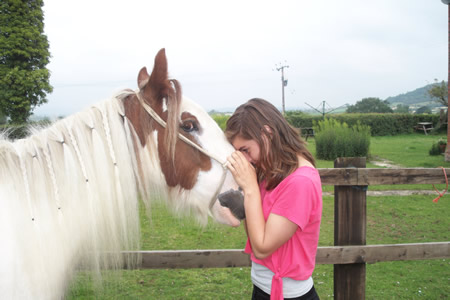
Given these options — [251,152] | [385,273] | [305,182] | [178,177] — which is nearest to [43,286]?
[178,177]

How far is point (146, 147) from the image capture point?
1.71 m

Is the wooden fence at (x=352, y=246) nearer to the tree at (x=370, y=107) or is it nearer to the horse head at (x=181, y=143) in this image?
the horse head at (x=181, y=143)

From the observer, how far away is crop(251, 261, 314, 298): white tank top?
1611mm

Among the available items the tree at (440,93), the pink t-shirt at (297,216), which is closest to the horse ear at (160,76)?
the pink t-shirt at (297,216)

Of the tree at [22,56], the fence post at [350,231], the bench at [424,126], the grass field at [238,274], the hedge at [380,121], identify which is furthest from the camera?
the hedge at [380,121]

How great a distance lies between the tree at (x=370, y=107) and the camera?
77.3 meters

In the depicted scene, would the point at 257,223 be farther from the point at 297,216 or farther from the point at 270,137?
the point at 270,137

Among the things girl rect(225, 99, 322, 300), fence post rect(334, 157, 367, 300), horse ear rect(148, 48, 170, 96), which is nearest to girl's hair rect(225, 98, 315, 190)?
girl rect(225, 99, 322, 300)

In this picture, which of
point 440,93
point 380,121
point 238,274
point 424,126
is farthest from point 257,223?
point 440,93

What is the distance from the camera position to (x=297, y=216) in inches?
56.8

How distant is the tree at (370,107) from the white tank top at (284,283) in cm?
8231

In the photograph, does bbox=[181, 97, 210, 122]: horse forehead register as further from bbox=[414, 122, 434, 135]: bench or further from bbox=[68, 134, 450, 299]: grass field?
bbox=[414, 122, 434, 135]: bench

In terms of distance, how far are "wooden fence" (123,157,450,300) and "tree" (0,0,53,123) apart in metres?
21.3

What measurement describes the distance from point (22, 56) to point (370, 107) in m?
79.0
